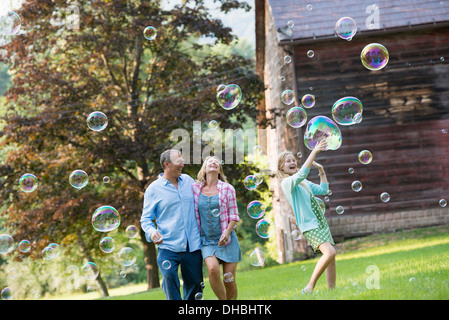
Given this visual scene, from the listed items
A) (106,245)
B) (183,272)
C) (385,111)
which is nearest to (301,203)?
(183,272)

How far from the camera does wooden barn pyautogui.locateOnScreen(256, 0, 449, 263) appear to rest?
13.3m

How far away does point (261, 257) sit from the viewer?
606 cm

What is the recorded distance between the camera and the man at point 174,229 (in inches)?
198

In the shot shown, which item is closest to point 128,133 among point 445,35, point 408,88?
point 408,88

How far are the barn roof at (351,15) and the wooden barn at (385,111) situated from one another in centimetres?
2

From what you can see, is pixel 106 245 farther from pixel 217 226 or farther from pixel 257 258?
pixel 217 226

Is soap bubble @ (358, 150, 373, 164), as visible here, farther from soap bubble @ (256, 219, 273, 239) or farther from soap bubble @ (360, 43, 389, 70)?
soap bubble @ (256, 219, 273, 239)

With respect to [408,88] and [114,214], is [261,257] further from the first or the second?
[408,88]

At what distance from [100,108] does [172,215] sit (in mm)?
7899

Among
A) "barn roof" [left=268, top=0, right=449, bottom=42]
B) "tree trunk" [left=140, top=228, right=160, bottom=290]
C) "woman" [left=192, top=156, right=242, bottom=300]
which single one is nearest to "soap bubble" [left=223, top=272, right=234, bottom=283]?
"woman" [left=192, top=156, right=242, bottom=300]

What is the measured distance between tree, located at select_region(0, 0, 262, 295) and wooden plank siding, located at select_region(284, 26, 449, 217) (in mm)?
1886

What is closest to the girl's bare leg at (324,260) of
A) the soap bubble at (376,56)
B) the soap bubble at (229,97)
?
the soap bubble at (376,56)
